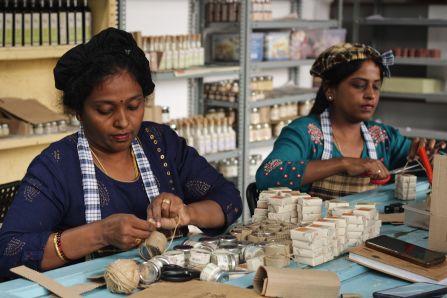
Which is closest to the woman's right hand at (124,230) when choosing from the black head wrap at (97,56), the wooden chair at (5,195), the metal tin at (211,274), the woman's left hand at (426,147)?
the metal tin at (211,274)

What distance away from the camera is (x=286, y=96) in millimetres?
6496

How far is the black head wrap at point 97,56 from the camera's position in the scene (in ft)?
8.41

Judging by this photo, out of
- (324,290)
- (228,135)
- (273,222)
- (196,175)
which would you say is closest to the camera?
(324,290)

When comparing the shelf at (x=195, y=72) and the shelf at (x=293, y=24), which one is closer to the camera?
the shelf at (x=195, y=72)

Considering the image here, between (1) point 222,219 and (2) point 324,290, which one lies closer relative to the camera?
(2) point 324,290

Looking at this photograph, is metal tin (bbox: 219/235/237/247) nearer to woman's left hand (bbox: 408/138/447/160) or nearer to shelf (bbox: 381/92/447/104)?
woman's left hand (bbox: 408/138/447/160)

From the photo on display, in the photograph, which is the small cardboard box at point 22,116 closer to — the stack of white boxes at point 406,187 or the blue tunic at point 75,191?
→ the blue tunic at point 75,191

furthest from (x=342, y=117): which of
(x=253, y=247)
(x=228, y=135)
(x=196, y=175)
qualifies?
(x=228, y=135)

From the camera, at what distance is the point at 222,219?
2.76 metres

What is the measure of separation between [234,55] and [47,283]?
4.24 m

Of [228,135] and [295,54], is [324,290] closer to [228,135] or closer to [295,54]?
[228,135]

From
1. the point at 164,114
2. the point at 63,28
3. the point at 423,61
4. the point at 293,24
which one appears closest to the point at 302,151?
the point at 63,28

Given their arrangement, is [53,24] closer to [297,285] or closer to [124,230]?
[124,230]

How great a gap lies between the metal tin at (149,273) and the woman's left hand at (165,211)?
0.90 ft
